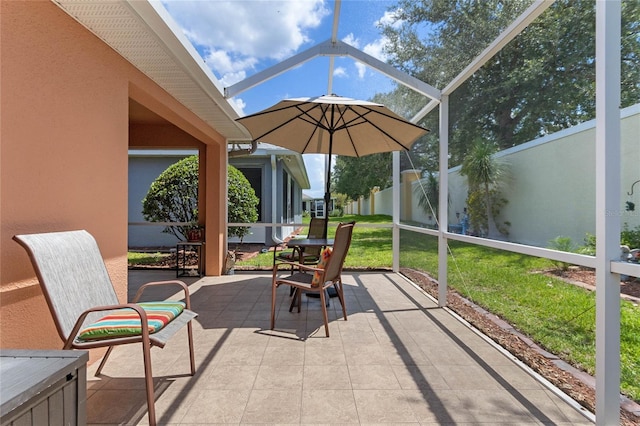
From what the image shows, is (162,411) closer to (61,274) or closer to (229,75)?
(61,274)

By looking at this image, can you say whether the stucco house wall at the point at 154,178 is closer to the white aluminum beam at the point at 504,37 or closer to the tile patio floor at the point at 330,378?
the tile patio floor at the point at 330,378

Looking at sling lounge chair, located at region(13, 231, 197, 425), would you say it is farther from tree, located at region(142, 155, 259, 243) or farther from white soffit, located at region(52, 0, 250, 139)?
tree, located at region(142, 155, 259, 243)

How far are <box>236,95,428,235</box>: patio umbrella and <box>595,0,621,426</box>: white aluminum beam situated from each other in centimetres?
201

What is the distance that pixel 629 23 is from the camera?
1.78 meters

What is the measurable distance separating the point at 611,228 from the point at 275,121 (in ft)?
11.4

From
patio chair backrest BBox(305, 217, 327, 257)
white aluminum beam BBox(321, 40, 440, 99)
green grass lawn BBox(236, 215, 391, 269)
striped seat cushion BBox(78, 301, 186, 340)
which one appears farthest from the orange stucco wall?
green grass lawn BBox(236, 215, 391, 269)

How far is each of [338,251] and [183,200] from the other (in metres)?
5.08

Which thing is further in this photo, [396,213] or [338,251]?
[396,213]

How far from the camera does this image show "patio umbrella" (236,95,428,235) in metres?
3.92

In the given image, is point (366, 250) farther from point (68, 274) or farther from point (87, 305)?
point (68, 274)

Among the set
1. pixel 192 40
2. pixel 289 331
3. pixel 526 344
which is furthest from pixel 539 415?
pixel 192 40

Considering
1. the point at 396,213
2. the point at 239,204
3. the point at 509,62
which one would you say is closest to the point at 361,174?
the point at 396,213

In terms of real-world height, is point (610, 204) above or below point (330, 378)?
above

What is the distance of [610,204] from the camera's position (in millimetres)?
1815
